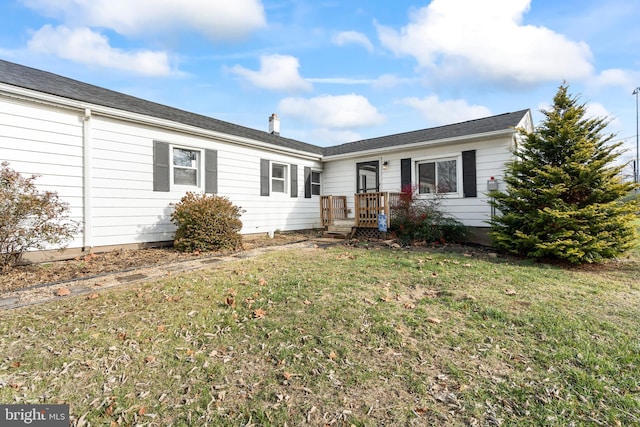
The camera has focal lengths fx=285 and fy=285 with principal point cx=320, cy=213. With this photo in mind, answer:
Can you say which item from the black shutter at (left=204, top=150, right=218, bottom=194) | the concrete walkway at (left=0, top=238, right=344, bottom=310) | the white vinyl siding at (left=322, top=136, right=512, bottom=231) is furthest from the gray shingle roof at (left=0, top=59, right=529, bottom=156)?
the concrete walkway at (left=0, top=238, right=344, bottom=310)

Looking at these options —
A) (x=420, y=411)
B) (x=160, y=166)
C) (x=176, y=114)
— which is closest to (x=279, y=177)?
(x=176, y=114)

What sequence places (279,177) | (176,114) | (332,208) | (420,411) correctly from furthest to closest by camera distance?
1. (279,177)
2. (332,208)
3. (176,114)
4. (420,411)

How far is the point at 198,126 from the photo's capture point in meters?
7.88

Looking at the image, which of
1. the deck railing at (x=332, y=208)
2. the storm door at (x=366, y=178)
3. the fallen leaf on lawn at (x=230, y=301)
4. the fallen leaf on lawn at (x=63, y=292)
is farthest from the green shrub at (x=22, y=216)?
the storm door at (x=366, y=178)

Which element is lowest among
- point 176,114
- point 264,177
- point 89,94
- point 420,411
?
point 420,411

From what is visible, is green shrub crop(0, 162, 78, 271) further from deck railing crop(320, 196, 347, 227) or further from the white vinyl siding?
the white vinyl siding

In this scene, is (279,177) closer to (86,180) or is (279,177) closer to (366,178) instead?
(366,178)

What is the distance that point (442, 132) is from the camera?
952 centimetres

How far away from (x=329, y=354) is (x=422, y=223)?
6.40 meters

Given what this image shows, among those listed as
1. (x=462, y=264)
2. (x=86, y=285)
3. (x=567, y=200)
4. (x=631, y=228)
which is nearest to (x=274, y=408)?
(x=86, y=285)

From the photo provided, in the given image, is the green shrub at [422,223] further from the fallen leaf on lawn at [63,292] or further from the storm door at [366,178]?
the fallen leaf on lawn at [63,292]

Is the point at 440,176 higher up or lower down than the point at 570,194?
higher up

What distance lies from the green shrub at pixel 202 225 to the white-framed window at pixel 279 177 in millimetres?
3371

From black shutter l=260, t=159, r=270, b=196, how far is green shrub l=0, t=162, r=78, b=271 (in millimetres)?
5234
